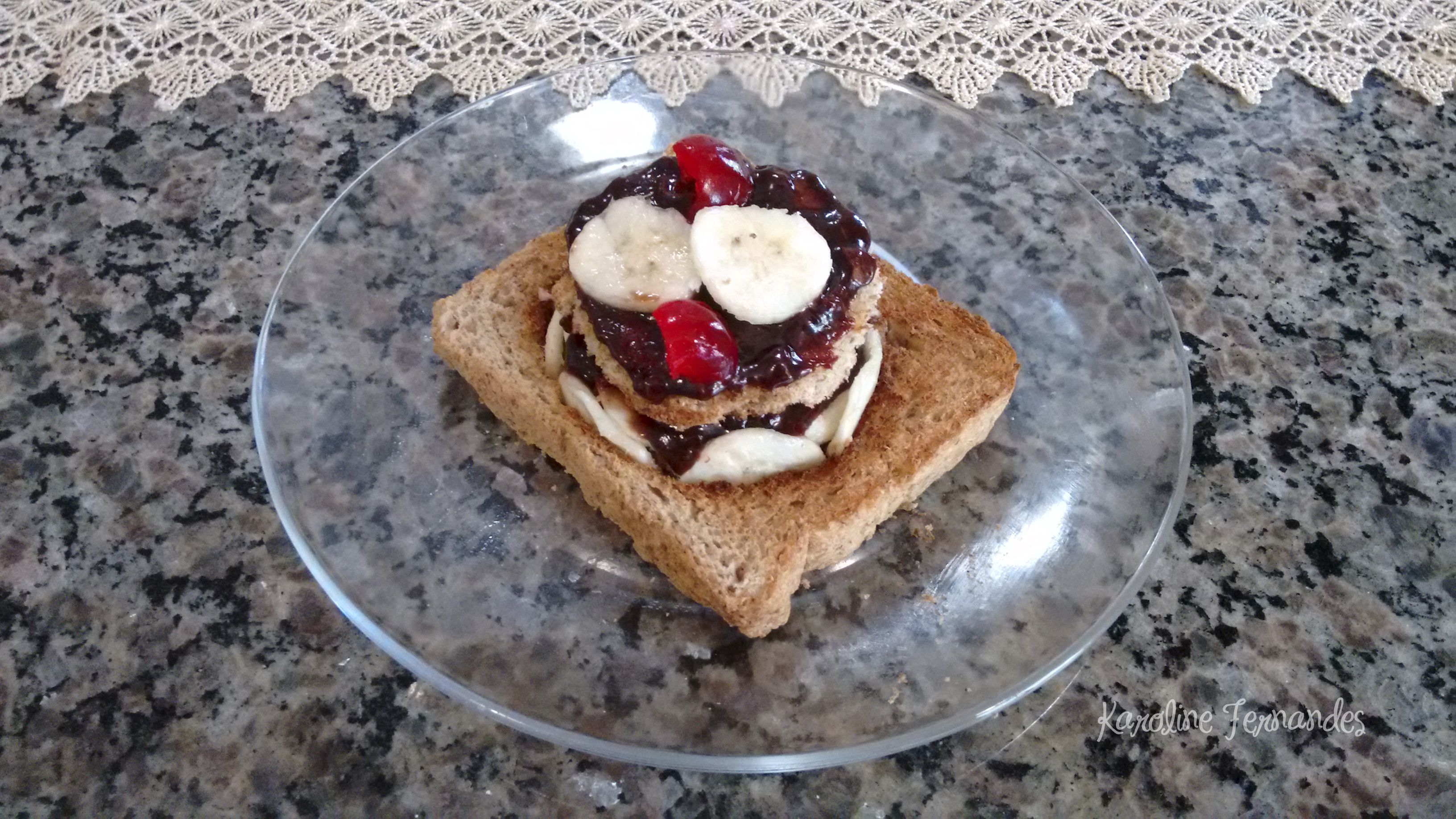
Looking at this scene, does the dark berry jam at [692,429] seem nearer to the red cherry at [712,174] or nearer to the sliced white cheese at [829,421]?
the sliced white cheese at [829,421]

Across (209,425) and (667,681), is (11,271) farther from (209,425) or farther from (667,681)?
(667,681)

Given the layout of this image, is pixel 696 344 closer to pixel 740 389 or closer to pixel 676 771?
pixel 740 389

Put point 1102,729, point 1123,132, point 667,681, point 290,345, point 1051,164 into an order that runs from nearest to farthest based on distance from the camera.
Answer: point 667,681, point 1102,729, point 290,345, point 1051,164, point 1123,132

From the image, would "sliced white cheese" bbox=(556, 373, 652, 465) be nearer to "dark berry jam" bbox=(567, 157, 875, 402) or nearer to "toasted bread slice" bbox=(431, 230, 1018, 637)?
"toasted bread slice" bbox=(431, 230, 1018, 637)

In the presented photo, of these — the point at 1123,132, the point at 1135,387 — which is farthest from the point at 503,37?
the point at 1135,387

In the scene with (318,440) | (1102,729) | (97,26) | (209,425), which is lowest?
(1102,729)

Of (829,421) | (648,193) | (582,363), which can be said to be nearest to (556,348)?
(582,363)
